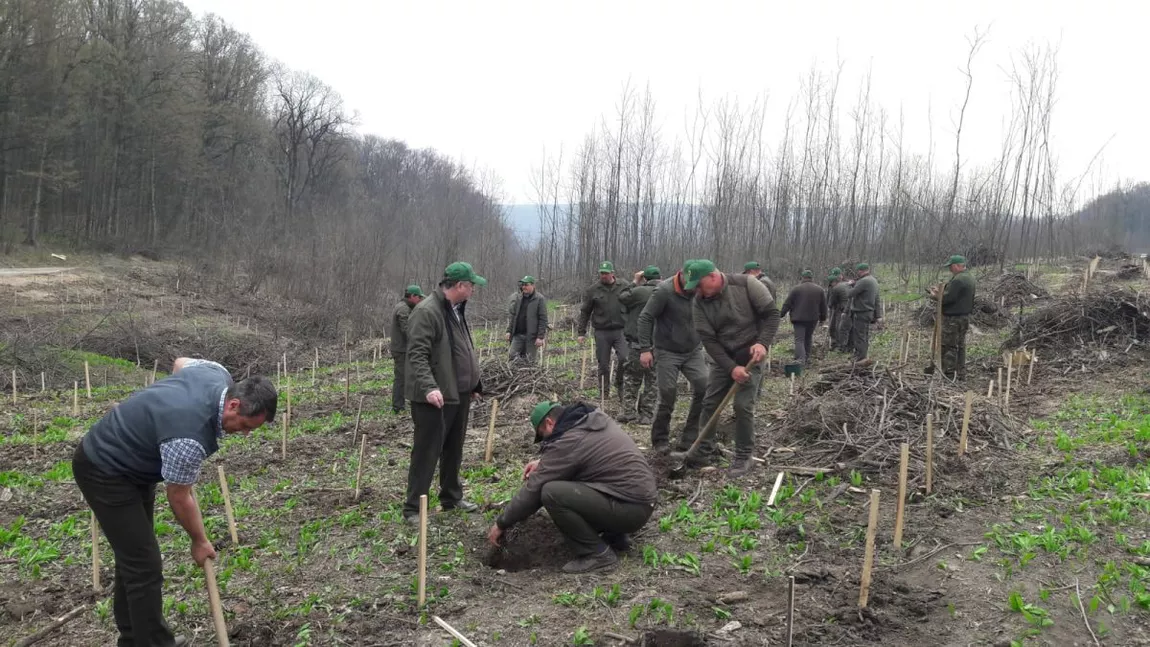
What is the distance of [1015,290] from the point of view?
18547 millimetres

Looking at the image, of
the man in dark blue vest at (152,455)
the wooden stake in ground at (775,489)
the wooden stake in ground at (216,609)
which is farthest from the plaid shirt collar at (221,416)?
the wooden stake in ground at (775,489)

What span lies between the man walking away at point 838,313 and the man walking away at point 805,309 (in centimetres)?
183

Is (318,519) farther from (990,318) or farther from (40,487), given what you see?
(990,318)

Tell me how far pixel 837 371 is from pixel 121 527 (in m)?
7.18

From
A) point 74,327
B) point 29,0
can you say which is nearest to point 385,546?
point 74,327

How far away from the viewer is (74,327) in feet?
54.6

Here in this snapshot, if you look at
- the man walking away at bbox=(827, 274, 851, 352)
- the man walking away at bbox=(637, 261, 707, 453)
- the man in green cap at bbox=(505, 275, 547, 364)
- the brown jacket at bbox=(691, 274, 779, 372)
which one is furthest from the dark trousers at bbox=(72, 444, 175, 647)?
the man walking away at bbox=(827, 274, 851, 352)

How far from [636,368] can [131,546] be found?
251 inches

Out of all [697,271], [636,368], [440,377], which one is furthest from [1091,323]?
[440,377]

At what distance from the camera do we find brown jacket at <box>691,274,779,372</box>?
5766mm

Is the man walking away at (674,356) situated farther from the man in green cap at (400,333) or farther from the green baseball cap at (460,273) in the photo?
the man in green cap at (400,333)

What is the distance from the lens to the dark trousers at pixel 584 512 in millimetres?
4352

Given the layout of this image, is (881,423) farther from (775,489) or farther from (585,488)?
(585,488)

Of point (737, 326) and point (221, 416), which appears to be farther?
point (737, 326)
